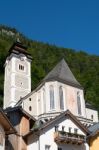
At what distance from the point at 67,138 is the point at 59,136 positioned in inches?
40.0

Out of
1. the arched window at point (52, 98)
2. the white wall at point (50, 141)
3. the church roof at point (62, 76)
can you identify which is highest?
the church roof at point (62, 76)

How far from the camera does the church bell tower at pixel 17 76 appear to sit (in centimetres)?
7469

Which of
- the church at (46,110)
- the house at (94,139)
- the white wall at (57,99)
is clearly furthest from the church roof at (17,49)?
the house at (94,139)

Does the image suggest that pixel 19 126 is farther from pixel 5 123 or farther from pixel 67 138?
pixel 5 123

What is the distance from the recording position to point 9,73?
7844 centimetres

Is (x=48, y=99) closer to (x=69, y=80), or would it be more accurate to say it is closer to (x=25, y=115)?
(x=69, y=80)

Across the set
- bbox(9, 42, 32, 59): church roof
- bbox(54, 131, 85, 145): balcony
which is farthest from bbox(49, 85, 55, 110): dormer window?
bbox(9, 42, 32, 59): church roof

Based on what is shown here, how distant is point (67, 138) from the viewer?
3631 centimetres

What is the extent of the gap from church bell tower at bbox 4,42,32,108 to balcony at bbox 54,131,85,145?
121 feet

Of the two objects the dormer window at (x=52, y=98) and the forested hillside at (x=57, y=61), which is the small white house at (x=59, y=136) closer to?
the dormer window at (x=52, y=98)

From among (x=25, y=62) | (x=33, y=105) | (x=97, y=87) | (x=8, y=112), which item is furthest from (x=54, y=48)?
(x=8, y=112)

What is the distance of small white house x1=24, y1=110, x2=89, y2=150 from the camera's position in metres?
35.4

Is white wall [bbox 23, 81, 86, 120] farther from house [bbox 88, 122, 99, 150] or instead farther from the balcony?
the balcony

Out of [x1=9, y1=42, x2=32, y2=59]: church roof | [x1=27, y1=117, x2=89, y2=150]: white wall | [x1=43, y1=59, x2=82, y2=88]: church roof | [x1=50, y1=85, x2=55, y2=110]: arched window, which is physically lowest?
[x1=27, y1=117, x2=89, y2=150]: white wall
